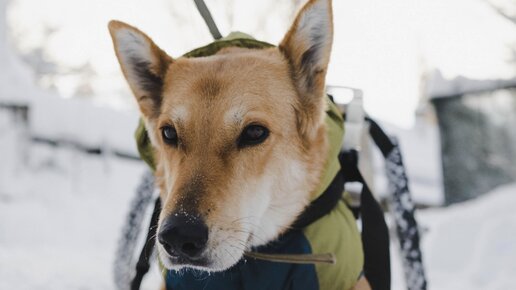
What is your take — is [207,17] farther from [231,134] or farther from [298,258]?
[298,258]

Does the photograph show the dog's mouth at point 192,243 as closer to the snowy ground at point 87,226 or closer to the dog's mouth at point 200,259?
the dog's mouth at point 200,259

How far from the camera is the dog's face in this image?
1879 millimetres

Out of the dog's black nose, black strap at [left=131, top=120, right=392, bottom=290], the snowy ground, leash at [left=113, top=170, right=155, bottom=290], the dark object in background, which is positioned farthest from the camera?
the dark object in background

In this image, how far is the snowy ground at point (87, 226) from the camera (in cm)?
387

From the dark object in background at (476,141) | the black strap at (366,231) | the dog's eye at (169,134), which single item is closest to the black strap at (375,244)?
the black strap at (366,231)

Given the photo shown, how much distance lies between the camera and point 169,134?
2.34 meters

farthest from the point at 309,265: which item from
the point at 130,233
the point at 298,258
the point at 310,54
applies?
the point at 130,233

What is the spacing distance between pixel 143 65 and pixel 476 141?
5.43 m

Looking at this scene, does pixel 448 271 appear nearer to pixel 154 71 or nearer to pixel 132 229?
pixel 132 229

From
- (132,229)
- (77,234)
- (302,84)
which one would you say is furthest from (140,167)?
(302,84)

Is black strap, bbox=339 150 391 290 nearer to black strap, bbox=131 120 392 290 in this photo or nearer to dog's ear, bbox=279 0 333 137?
black strap, bbox=131 120 392 290


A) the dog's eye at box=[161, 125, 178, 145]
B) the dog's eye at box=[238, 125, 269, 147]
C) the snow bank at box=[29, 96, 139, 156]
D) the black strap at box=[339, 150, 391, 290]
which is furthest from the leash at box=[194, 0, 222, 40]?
the snow bank at box=[29, 96, 139, 156]

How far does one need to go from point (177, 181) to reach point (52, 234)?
5.13m

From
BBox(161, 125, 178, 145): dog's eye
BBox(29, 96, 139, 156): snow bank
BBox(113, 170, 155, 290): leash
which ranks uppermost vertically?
BBox(161, 125, 178, 145): dog's eye
